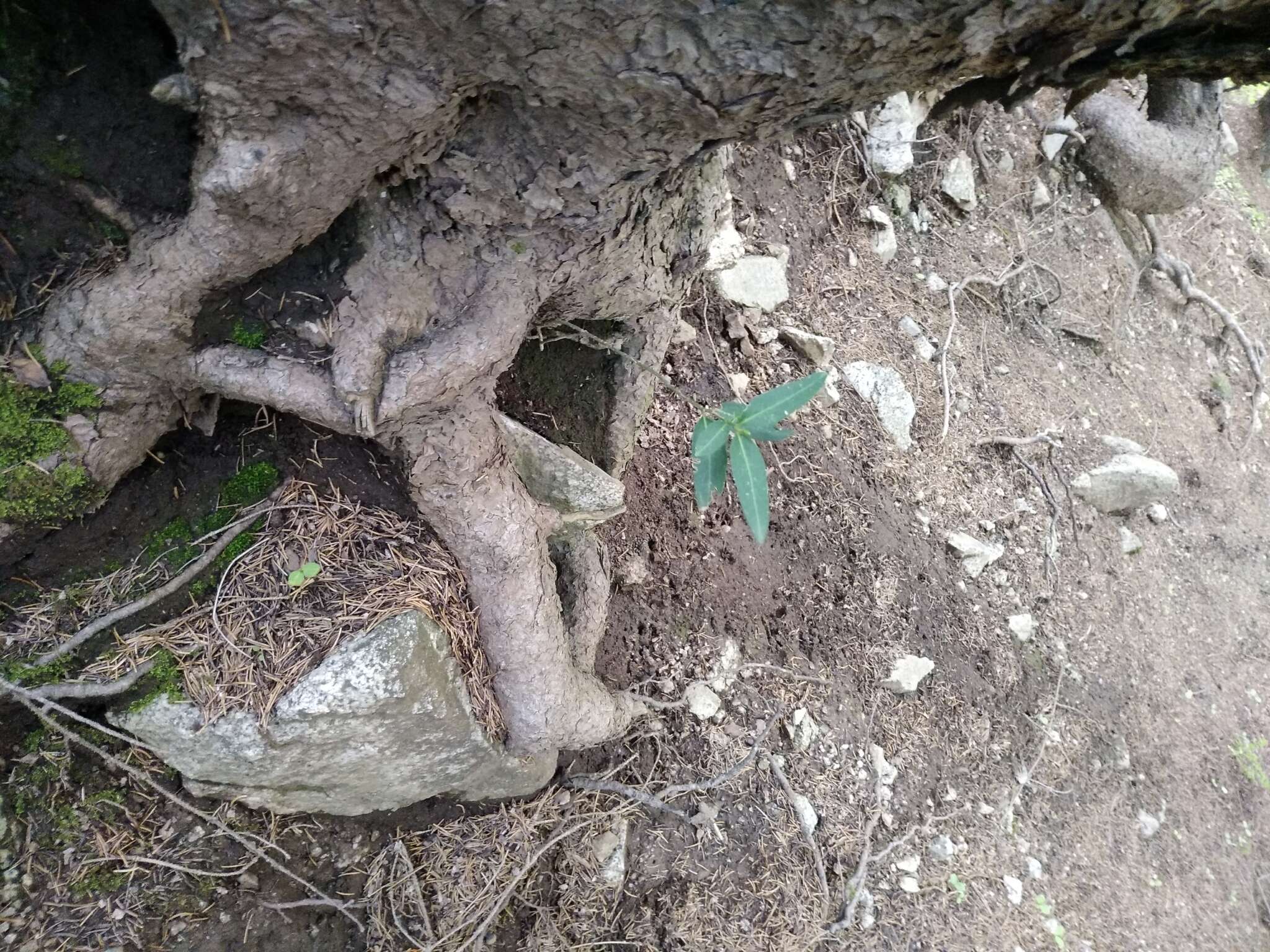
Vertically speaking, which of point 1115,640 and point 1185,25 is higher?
point 1185,25

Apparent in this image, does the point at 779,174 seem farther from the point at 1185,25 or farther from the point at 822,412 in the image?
the point at 1185,25

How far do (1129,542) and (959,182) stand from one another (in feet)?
7.04

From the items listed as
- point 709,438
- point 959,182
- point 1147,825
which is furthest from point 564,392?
point 1147,825

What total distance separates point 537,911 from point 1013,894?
6.42ft

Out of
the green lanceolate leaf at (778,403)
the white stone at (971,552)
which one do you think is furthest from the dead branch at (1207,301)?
the green lanceolate leaf at (778,403)

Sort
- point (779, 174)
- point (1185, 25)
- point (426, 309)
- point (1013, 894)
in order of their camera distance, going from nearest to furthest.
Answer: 1. point (1185, 25)
2. point (426, 309)
3. point (1013, 894)
4. point (779, 174)

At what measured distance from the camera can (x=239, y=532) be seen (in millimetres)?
1732

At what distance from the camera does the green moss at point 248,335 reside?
62.9 inches

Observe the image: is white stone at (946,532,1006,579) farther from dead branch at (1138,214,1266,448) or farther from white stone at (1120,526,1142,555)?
dead branch at (1138,214,1266,448)

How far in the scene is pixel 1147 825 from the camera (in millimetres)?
3412

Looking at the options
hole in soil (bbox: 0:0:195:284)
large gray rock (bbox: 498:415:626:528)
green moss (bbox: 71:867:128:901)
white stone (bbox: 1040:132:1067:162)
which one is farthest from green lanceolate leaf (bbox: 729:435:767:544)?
white stone (bbox: 1040:132:1067:162)

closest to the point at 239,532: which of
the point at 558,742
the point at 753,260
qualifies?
the point at 558,742

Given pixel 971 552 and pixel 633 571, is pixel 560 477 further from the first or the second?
pixel 971 552

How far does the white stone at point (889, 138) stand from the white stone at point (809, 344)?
110 centimetres
